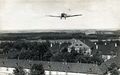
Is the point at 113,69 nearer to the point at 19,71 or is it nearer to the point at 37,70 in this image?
the point at 37,70

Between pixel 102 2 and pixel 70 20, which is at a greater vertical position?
pixel 102 2

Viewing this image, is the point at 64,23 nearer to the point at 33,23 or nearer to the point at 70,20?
the point at 70,20

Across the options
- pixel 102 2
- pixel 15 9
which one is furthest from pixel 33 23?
pixel 102 2

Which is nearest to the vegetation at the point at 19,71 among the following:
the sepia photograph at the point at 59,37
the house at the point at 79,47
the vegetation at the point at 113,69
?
the sepia photograph at the point at 59,37

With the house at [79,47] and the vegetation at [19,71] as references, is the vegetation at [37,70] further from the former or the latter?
the house at [79,47]

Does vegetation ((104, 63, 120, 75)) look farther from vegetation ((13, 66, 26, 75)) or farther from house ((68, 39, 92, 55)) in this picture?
vegetation ((13, 66, 26, 75))

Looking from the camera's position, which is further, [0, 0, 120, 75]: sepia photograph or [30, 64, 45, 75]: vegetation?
[30, 64, 45, 75]: vegetation

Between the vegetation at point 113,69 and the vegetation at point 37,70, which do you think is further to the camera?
the vegetation at point 37,70

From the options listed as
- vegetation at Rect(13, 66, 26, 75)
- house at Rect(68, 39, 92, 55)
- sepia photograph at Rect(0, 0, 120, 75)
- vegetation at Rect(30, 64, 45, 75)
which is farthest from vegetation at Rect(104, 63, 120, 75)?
vegetation at Rect(13, 66, 26, 75)
